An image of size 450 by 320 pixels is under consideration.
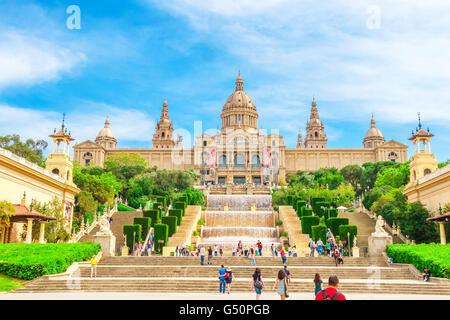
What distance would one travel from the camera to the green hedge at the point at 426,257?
20.7 metres

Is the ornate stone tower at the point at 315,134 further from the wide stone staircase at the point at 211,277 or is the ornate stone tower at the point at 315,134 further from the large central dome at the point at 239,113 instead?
the wide stone staircase at the point at 211,277

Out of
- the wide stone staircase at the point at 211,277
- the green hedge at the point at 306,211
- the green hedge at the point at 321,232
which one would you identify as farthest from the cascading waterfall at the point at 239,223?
the wide stone staircase at the point at 211,277

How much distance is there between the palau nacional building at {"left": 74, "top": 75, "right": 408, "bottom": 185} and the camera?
101106 millimetres

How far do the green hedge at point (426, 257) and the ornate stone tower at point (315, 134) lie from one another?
10424 cm

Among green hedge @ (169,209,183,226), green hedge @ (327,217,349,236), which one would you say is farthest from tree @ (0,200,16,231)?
green hedge @ (327,217,349,236)

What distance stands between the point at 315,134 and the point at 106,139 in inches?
2428

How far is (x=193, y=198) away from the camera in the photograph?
5650 centimetres

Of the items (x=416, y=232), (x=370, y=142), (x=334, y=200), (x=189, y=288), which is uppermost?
(x=370, y=142)

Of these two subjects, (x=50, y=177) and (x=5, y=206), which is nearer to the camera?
(x=5, y=206)

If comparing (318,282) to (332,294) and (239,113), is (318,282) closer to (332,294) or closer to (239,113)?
(332,294)

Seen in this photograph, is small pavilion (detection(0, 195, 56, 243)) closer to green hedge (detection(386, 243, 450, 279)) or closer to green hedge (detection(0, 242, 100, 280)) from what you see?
→ green hedge (detection(0, 242, 100, 280))
